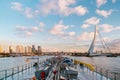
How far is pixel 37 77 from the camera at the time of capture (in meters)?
26.1

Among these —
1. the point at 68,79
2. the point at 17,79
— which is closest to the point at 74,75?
the point at 68,79

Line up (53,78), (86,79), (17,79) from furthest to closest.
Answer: (17,79) → (86,79) → (53,78)

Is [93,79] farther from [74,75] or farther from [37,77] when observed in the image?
[37,77]

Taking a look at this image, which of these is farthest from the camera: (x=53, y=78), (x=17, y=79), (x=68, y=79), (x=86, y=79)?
(x=17, y=79)

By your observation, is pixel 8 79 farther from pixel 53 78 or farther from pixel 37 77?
pixel 53 78

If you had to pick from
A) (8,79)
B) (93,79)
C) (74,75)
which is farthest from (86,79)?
(8,79)

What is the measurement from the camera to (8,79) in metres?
39.0

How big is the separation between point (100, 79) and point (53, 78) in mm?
14486

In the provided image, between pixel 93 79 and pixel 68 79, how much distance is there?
10.4 m

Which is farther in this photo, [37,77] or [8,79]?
[8,79]

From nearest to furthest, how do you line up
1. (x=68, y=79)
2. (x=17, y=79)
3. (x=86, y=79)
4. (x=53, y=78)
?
(x=53, y=78) < (x=68, y=79) < (x=86, y=79) < (x=17, y=79)

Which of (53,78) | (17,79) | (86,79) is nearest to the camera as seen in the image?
(53,78)

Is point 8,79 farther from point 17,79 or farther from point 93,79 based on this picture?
point 93,79

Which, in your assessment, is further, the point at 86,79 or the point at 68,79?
the point at 86,79
